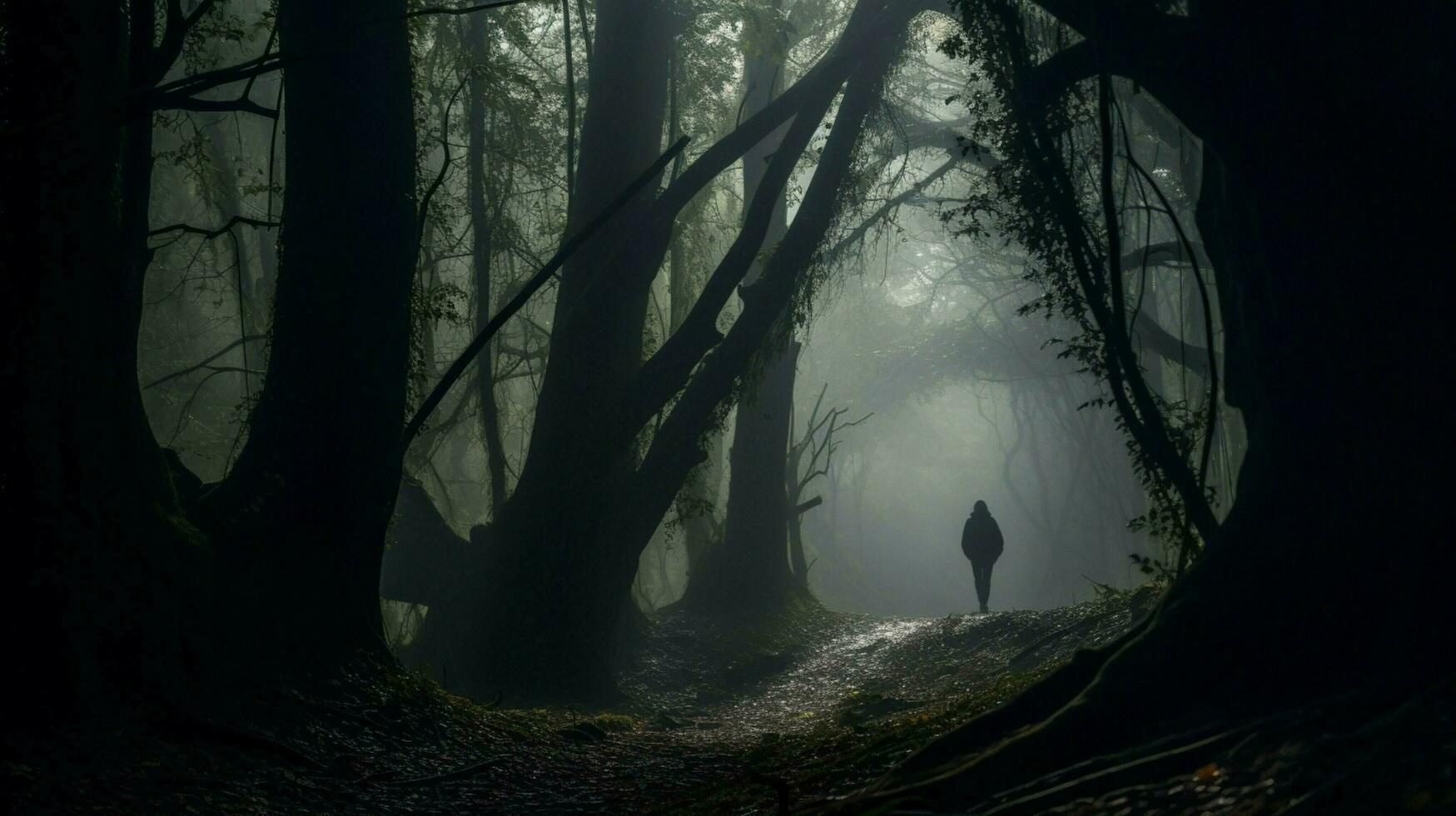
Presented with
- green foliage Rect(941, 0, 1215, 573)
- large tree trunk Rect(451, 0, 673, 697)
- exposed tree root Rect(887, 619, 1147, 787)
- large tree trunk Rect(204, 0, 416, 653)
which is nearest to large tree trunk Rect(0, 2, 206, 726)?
A: large tree trunk Rect(204, 0, 416, 653)

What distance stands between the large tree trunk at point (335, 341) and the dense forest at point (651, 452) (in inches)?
0.9

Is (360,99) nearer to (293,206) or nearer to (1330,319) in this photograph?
(293,206)

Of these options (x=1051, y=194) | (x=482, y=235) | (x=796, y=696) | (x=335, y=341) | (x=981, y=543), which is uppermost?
(x=482, y=235)

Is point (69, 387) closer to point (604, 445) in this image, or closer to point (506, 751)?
point (506, 751)

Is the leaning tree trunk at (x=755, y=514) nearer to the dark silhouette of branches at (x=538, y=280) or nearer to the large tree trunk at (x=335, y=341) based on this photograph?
the dark silhouette of branches at (x=538, y=280)

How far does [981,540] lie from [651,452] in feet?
26.6

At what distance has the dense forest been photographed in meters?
3.19

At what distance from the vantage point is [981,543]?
48.9 ft

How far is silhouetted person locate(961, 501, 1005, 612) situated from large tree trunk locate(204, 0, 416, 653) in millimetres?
10698

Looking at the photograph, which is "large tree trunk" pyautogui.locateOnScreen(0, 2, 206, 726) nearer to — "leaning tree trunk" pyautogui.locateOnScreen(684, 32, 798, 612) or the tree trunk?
the tree trunk

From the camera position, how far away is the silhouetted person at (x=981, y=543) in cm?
1488

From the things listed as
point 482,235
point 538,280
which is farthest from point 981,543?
point 538,280

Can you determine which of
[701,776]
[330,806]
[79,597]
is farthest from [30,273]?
[701,776]

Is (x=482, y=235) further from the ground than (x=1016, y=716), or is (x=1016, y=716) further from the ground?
(x=482, y=235)
